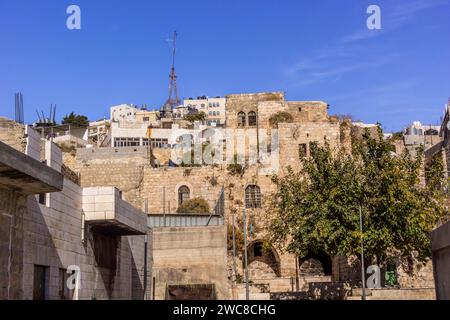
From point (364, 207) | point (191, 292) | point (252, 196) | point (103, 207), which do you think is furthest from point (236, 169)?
point (103, 207)

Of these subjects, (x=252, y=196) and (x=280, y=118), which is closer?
(x=252, y=196)

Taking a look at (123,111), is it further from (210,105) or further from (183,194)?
(183,194)

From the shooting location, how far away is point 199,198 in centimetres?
4791

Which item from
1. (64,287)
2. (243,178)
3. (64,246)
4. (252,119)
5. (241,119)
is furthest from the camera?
(241,119)

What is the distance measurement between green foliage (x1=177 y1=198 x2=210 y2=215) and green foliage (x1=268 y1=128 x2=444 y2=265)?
1398 cm

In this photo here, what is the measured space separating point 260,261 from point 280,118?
13.5 meters

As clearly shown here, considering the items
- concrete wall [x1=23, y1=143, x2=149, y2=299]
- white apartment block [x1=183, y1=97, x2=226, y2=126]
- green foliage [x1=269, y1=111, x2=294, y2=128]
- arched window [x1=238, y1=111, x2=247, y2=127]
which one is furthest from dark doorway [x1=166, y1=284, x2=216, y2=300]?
white apartment block [x1=183, y1=97, x2=226, y2=126]

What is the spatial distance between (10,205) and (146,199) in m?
31.4

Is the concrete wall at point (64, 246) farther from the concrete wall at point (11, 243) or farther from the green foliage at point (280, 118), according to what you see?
the green foliage at point (280, 118)

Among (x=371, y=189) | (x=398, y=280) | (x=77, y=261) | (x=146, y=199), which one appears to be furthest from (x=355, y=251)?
(x=146, y=199)

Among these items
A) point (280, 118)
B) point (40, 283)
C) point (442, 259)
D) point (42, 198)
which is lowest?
point (40, 283)

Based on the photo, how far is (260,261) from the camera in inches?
1860
